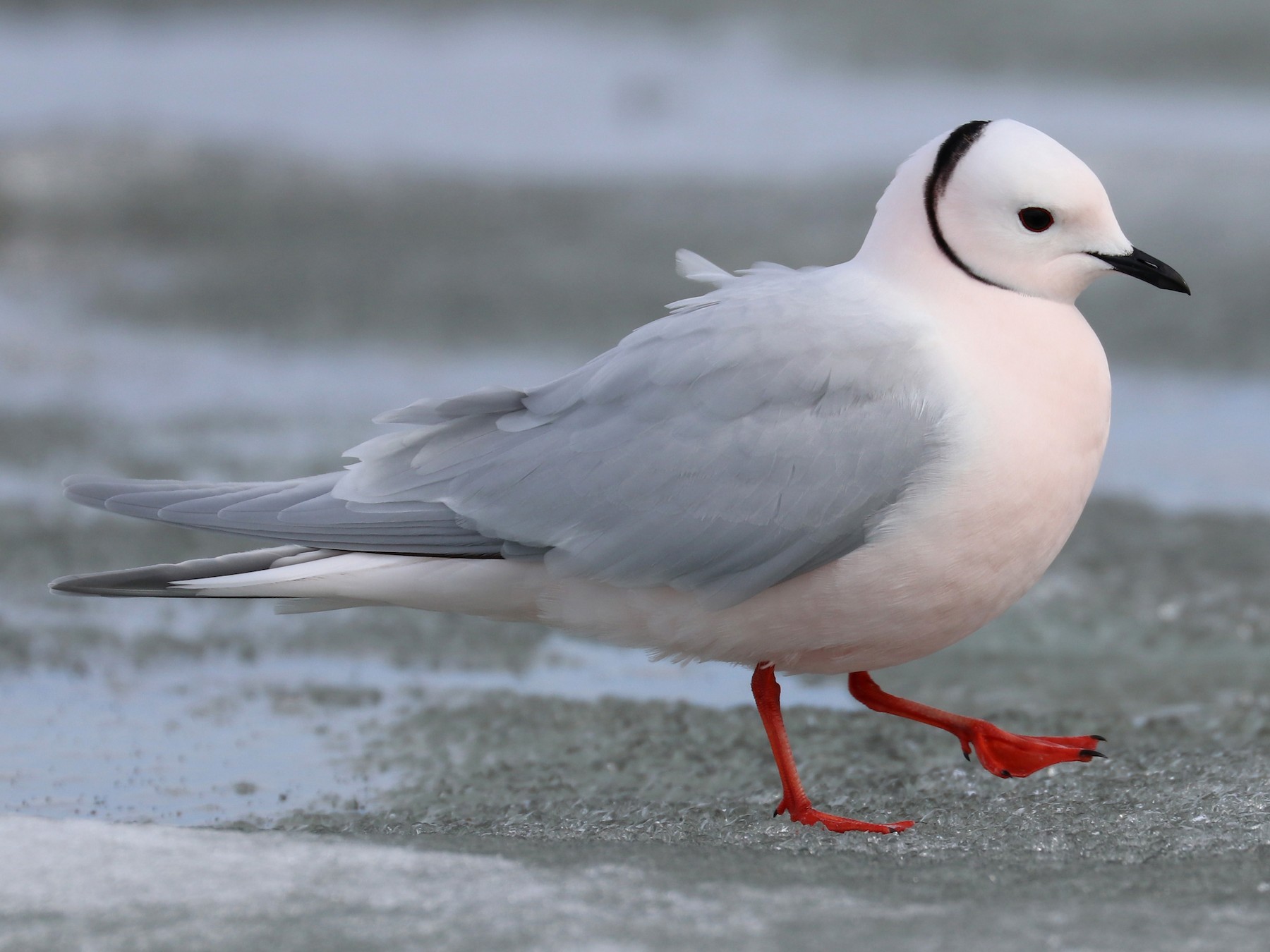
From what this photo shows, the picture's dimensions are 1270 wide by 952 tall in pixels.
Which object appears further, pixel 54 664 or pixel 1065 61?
pixel 1065 61

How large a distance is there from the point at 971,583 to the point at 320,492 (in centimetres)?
128

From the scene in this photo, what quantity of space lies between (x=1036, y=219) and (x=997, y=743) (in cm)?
108

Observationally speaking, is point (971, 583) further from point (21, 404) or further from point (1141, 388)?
point (21, 404)

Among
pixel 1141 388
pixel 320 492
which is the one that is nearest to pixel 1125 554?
pixel 1141 388

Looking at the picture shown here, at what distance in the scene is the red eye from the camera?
301 cm

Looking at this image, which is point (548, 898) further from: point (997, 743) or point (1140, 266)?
point (1140, 266)

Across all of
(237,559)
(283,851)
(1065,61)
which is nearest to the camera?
(283,851)

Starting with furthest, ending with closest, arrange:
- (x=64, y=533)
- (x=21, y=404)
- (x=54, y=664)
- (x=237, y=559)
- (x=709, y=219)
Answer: (x=709, y=219) → (x=21, y=404) → (x=64, y=533) → (x=54, y=664) → (x=237, y=559)

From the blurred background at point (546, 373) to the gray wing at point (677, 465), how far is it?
21.0 inches

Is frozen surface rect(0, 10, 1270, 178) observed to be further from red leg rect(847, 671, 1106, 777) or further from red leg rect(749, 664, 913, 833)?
red leg rect(749, 664, 913, 833)

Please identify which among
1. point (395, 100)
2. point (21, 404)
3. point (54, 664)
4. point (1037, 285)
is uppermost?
point (395, 100)

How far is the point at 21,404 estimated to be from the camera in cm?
646

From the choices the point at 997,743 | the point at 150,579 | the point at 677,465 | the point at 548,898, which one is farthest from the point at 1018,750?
the point at 150,579

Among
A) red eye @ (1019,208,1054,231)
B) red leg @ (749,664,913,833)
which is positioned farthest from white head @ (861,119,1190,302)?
red leg @ (749,664,913,833)
